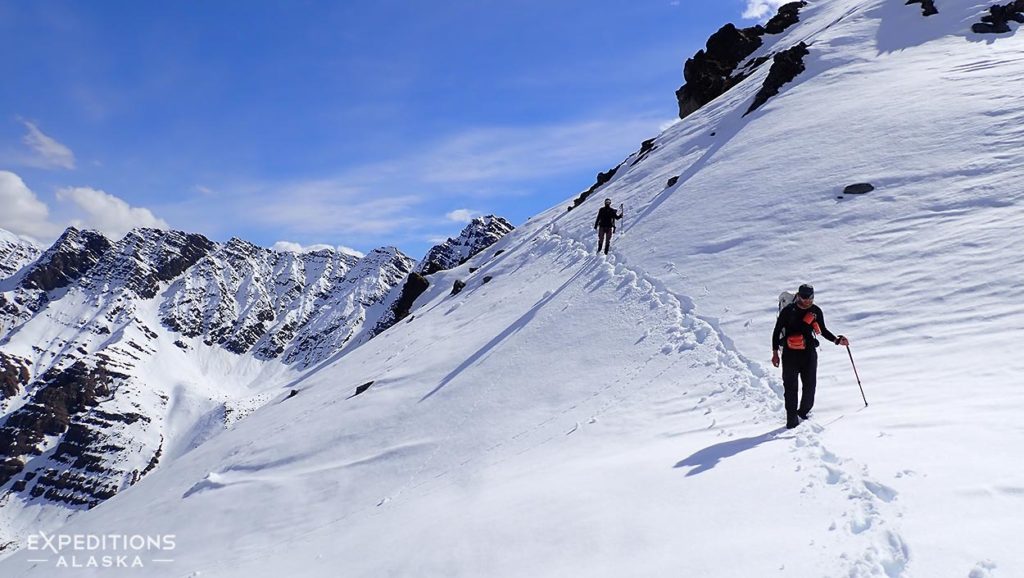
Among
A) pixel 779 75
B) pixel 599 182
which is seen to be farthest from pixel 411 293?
pixel 779 75

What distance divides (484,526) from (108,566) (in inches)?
439

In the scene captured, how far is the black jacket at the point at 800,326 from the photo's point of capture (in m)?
8.91

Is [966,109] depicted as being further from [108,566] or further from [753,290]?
[108,566]

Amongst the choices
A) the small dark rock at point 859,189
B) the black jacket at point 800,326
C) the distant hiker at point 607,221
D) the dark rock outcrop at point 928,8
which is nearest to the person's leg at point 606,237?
the distant hiker at point 607,221

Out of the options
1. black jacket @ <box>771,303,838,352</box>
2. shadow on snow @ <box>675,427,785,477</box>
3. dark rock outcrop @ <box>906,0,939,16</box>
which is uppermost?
dark rock outcrop @ <box>906,0,939,16</box>

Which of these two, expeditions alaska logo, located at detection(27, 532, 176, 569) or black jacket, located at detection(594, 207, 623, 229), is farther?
black jacket, located at detection(594, 207, 623, 229)

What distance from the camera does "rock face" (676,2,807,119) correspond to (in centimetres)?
5304

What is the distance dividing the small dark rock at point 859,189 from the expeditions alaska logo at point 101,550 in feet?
72.5

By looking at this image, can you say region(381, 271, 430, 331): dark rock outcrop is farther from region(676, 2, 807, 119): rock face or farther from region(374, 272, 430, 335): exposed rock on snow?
region(676, 2, 807, 119): rock face

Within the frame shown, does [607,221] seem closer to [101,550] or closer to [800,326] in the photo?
[800,326]

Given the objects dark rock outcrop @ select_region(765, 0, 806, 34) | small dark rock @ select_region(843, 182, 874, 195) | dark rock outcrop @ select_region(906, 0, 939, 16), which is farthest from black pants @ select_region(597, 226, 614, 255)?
dark rock outcrop @ select_region(765, 0, 806, 34)

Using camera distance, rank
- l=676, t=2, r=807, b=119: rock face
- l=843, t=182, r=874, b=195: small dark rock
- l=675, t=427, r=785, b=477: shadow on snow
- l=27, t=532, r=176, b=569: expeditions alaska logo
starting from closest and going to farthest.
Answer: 1. l=675, t=427, r=785, b=477: shadow on snow
2. l=27, t=532, r=176, b=569: expeditions alaska logo
3. l=843, t=182, r=874, b=195: small dark rock
4. l=676, t=2, r=807, b=119: rock face

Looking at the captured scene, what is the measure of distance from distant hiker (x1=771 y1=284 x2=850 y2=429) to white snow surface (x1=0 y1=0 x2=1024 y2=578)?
1.23ft

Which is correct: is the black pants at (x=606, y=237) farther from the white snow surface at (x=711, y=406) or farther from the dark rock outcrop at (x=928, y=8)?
the dark rock outcrop at (x=928, y=8)
